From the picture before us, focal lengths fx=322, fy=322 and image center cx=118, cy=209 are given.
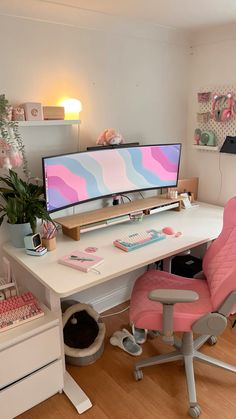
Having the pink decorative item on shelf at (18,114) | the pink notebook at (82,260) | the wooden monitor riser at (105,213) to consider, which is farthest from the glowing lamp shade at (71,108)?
the pink notebook at (82,260)

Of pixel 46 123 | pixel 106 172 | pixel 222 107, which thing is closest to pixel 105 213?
pixel 106 172

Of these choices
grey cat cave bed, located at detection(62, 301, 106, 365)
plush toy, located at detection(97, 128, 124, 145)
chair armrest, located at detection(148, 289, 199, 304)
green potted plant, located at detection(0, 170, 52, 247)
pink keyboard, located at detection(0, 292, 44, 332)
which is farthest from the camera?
plush toy, located at detection(97, 128, 124, 145)

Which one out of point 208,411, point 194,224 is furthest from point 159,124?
point 208,411

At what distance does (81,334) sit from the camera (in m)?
2.04

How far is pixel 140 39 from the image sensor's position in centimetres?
224

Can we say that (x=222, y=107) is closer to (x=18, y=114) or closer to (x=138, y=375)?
(x=18, y=114)

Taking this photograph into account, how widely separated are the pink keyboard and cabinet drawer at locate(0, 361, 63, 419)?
0.28m

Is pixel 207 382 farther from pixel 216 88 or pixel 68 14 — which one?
pixel 68 14

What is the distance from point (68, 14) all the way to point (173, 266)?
183cm

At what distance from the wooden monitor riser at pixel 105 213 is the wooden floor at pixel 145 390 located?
81 centimetres

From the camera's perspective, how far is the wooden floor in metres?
1.62

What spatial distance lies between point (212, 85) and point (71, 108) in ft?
3.81

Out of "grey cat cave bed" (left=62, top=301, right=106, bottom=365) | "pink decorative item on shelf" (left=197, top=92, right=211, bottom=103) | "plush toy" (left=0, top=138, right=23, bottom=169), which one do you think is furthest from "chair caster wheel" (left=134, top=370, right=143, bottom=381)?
"pink decorative item on shelf" (left=197, top=92, right=211, bottom=103)

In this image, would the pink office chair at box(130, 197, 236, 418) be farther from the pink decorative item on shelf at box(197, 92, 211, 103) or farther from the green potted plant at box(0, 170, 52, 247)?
the pink decorative item on shelf at box(197, 92, 211, 103)
